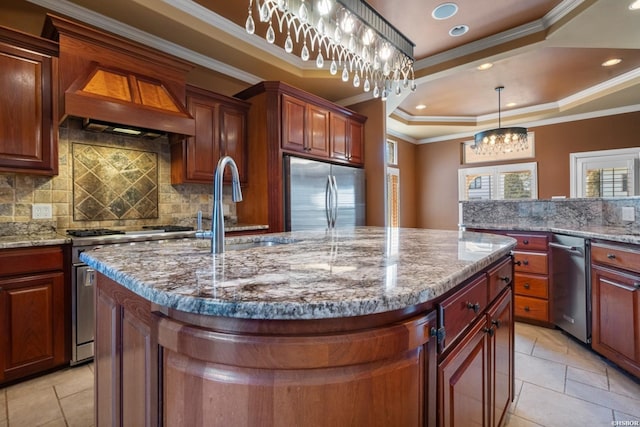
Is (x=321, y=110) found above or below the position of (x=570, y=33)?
below

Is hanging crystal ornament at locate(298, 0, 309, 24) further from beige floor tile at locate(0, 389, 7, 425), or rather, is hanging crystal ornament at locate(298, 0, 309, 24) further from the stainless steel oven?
beige floor tile at locate(0, 389, 7, 425)

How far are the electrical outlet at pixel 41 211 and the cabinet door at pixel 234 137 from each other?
4.79 feet

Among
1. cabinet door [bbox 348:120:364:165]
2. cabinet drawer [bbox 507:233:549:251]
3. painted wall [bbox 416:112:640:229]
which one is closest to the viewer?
cabinet drawer [bbox 507:233:549:251]

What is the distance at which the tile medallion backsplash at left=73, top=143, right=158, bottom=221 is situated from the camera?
260cm

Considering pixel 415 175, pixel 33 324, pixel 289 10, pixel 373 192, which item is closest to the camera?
pixel 289 10

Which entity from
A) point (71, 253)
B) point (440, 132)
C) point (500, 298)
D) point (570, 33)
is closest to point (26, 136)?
point (71, 253)

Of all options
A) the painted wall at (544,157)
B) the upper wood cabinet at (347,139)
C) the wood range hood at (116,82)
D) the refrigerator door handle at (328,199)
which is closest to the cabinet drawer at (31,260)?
the wood range hood at (116,82)

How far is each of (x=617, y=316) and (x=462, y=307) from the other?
6.32 ft

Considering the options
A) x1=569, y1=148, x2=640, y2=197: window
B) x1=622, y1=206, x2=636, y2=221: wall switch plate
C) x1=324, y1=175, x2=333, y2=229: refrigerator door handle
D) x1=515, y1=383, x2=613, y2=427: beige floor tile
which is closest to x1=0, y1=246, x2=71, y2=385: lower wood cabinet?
x1=324, y1=175, x2=333, y2=229: refrigerator door handle

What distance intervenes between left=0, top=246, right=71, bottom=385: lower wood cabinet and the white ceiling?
6.26 ft

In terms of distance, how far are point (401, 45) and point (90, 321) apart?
9.86 ft

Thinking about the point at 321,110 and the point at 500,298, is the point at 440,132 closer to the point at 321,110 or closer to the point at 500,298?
the point at 321,110

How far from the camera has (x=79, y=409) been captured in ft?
5.63

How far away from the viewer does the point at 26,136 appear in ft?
6.95
